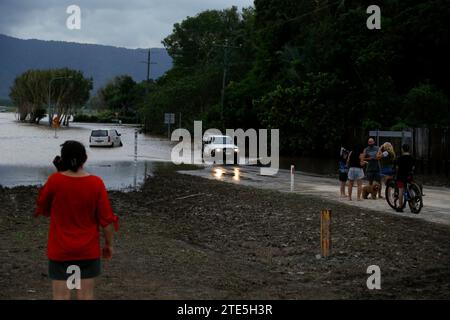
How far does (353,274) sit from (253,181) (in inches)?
581

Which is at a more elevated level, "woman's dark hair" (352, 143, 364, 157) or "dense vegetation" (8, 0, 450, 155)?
"dense vegetation" (8, 0, 450, 155)

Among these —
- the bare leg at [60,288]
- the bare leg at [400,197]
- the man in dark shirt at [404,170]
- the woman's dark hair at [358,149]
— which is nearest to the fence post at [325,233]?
the man in dark shirt at [404,170]

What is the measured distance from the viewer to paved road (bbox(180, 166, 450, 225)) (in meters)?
16.1

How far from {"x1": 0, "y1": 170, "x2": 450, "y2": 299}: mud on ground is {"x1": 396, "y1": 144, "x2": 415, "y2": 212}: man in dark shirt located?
975 millimetres

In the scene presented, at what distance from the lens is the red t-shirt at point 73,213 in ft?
18.6

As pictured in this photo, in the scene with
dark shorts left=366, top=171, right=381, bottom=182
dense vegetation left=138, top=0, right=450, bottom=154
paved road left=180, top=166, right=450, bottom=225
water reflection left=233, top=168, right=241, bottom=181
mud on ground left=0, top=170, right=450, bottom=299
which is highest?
dense vegetation left=138, top=0, right=450, bottom=154

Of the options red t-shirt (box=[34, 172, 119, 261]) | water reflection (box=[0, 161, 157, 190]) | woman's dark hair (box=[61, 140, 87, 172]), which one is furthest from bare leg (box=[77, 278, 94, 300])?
water reflection (box=[0, 161, 157, 190])

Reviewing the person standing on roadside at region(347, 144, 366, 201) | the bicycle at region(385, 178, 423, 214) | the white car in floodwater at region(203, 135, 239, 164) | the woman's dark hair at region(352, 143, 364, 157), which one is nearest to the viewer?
the bicycle at region(385, 178, 423, 214)

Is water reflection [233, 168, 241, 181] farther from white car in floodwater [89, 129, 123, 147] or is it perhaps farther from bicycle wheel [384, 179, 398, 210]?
white car in floodwater [89, 129, 123, 147]

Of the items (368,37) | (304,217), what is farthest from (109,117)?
(304,217)

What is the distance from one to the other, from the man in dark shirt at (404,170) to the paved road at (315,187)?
568 millimetres

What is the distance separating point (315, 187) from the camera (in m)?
22.3

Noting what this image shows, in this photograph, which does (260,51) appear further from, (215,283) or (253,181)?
(215,283)

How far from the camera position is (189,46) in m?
123
